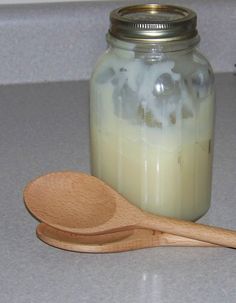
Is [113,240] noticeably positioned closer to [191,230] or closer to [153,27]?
[191,230]

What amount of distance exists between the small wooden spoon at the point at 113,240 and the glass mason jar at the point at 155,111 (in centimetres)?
4

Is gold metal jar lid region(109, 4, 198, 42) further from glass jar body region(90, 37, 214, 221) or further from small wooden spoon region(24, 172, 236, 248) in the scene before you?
small wooden spoon region(24, 172, 236, 248)

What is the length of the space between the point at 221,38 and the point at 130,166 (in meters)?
0.51

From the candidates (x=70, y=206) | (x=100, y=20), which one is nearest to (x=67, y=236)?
(x=70, y=206)

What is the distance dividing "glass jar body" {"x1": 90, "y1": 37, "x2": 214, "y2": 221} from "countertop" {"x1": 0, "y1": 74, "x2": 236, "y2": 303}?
0.18 feet

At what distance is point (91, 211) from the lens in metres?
0.68

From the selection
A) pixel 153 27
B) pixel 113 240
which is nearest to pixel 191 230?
pixel 113 240

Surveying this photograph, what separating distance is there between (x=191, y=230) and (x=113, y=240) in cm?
7

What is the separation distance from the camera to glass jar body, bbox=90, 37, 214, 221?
654 millimetres

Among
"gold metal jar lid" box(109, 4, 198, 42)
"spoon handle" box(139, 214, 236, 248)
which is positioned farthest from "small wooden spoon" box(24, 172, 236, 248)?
"gold metal jar lid" box(109, 4, 198, 42)

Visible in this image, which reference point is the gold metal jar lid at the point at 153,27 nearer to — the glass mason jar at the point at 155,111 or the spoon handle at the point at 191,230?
the glass mason jar at the point at 155,111

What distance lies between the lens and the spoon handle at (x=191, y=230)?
0.64 metres

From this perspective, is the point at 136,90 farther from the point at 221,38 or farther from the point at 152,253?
the point at 221,38

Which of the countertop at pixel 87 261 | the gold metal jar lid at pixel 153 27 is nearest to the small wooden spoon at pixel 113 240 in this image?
the countertop at pixel 87 261
